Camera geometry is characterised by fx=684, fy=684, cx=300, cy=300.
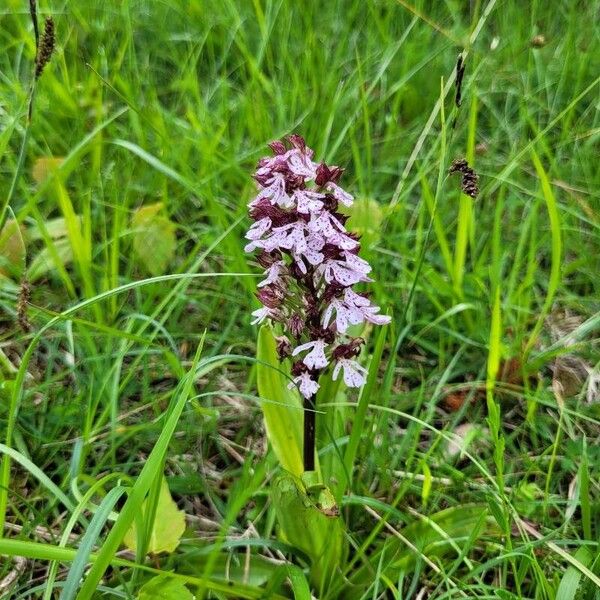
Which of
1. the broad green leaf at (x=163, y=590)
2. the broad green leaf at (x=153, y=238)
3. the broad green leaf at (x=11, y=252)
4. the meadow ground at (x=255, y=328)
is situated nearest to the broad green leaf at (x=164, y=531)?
the meadow ground at (x=255, y=328)

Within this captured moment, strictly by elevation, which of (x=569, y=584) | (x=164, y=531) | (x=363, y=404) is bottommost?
(x=164, y=531)

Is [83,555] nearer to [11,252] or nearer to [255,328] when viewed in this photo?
[255,328]

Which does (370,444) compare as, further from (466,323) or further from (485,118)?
(485,118)

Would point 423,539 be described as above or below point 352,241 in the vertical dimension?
below

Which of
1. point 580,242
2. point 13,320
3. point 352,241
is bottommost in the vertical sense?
point 13,320

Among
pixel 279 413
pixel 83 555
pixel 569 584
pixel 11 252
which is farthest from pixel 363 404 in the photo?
pixel 11 252

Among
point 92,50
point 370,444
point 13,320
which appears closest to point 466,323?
point 370,444

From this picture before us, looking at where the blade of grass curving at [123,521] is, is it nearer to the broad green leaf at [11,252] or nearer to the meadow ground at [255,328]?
the meadow ground at [255,328]

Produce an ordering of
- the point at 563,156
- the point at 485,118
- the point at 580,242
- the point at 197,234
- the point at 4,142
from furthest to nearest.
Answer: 1. the point at 485,118
2. the point at 563,156
3. the point at 197,234
4. the point at 580,242
5. the point at 4,142
